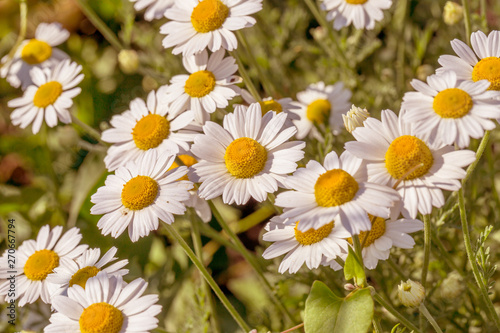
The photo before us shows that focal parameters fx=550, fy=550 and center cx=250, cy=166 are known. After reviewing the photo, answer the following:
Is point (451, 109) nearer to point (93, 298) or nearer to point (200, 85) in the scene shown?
point (200, 85)

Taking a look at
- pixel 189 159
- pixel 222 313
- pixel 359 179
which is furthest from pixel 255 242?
pixel 359 179

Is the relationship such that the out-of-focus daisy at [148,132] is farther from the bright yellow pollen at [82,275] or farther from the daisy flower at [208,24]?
the bright yellow pollen at [82,275]

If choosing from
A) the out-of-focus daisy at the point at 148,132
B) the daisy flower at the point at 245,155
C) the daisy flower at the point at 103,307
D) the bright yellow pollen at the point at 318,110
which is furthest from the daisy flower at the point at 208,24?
the daisy flower at the point at 103,307

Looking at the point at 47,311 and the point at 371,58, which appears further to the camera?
the point at 371,58

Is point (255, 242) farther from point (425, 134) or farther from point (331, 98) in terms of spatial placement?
point (425, 134)

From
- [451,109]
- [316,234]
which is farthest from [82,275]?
[451,109]

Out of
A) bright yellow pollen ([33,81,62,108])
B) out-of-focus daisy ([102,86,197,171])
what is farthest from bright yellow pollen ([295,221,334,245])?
bright yellow pollen ([33,81,62,108])

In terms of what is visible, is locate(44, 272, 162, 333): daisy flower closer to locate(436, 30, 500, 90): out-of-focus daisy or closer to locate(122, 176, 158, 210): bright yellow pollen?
locate(122, 176, 158, 210): bright yellow pollen
